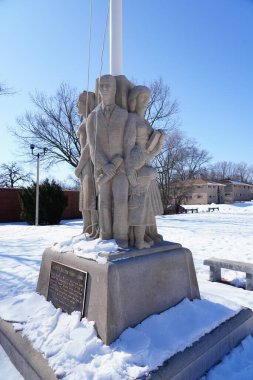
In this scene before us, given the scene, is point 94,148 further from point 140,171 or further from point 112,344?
point 112,344

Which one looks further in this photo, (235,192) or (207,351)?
(235,192)

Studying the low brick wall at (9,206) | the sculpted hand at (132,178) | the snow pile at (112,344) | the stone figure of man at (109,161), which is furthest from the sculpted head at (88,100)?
the low brick wall at (9,206)

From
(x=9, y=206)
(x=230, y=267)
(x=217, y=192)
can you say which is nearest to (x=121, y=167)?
(x=230, y=267)

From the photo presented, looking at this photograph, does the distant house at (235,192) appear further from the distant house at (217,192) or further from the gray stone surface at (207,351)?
the gray stone surface at (207,351)

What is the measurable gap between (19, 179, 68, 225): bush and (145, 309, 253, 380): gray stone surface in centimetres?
1432

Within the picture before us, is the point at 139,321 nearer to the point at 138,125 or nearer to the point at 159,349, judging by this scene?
the point at 159,349

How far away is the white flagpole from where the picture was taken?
3.23 meters

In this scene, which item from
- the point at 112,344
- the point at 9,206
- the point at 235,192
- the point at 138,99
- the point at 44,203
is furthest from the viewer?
the point at 235,192

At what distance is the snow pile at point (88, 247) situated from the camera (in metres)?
2.62

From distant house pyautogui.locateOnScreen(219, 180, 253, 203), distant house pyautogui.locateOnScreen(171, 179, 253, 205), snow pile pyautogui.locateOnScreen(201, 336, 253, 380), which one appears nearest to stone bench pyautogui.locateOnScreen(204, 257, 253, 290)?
snow pile pyautogui.locateOnScreen(201, 336, 253, 380)

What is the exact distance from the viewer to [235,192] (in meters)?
64.2

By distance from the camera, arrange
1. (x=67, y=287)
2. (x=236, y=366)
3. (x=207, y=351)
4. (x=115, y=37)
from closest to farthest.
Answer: (x=207, y=351) < (x=236, y=366) < (x=67, y=287) < (x=115, y=37)

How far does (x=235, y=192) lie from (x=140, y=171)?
6656cm

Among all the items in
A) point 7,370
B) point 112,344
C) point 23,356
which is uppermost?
point 112,344
